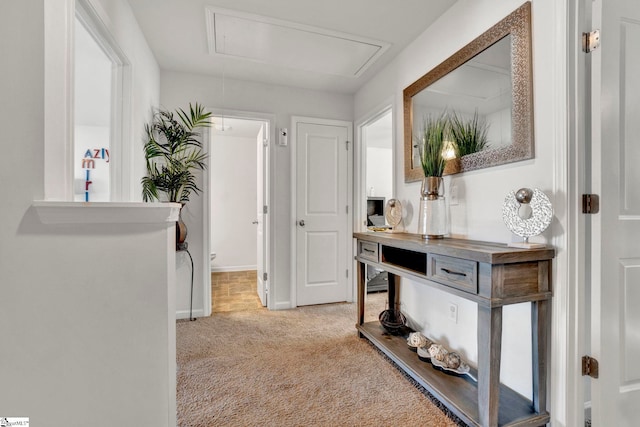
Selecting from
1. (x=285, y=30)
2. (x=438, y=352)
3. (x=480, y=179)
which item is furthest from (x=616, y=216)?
(x=285, y=30)

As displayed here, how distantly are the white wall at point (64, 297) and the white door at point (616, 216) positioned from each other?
5.83ft

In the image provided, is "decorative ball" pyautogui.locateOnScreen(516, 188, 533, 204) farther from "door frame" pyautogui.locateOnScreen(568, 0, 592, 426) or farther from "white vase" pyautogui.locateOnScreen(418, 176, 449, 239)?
"white vase" pyautogui.locateOnScreen(418, 176, 449, 239)

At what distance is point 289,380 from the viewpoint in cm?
178

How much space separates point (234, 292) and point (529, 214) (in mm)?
3449

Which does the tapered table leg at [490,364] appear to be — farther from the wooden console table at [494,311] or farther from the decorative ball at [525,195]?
the decorative ball at [525,195]

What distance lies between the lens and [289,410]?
1504mm

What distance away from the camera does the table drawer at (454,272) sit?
1330 millimetres

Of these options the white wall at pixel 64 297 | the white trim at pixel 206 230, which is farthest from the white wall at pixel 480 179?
the white trim at pixel 206 230

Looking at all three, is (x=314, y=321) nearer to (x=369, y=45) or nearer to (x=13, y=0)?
(x=369, y=45)

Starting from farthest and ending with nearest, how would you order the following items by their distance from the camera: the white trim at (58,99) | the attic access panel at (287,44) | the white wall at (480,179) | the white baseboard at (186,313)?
the white baseboard at (186,313), the attic access panel at (287,44), the white wall at (480,179), the white trim at (58,99)

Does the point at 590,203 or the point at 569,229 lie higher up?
the point at 590,203

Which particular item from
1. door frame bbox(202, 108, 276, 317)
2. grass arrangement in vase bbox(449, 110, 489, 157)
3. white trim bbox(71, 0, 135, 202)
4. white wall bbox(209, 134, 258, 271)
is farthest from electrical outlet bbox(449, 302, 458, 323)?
white wall bbox(209, 134, 258, 271)

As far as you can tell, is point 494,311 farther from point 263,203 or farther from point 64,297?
point 263,203

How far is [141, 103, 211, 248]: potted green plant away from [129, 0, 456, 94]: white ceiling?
487 mm
